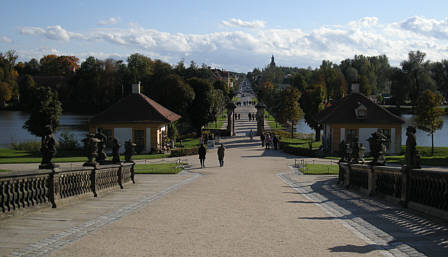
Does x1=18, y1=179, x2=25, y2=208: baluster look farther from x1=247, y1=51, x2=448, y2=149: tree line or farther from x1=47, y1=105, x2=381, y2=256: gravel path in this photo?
x1=247, y1=51, x2=448, y2=149: tree line

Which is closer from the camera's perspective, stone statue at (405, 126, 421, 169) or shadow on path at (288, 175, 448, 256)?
shadow on path at (288, 175, 448, 256)

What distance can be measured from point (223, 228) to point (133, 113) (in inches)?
1315

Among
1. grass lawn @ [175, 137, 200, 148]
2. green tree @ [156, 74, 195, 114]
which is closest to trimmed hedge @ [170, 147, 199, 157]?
grass lawn @ [175, 137, 200, 148]

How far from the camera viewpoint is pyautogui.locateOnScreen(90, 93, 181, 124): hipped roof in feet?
132

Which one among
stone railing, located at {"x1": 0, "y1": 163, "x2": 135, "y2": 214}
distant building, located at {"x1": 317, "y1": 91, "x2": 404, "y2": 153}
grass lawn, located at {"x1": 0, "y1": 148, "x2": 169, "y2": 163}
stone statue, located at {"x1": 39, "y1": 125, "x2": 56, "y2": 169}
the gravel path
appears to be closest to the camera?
the gravel path

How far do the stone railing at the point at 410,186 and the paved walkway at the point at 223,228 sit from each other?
349mm

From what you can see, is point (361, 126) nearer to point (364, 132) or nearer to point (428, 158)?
point (364, 132)

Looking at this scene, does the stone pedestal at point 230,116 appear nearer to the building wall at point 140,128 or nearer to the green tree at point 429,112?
the building wall at point 140,128

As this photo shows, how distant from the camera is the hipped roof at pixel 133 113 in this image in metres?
40.2

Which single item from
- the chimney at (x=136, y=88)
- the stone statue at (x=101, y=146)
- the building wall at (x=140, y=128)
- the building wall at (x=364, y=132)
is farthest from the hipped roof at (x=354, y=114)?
the stone statue at (x=101, y=146)

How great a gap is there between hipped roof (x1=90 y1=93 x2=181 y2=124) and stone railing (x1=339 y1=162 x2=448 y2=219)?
1073 inches

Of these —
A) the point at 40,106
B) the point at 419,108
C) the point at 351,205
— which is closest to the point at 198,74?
the point at 40,106

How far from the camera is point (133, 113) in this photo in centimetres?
4106

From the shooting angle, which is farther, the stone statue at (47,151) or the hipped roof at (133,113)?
the hipped roof at (133,113)
